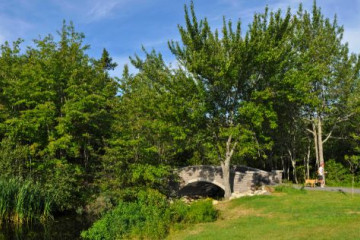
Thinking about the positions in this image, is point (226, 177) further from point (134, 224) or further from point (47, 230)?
point (47, 230)

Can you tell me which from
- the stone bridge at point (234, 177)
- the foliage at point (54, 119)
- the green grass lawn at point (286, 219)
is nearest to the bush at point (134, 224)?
the green grass lawn at point (286, 219)

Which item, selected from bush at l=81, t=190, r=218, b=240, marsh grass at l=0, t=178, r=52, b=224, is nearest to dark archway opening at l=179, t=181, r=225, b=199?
marsh grass at l=0, t=178, r=52, b=224

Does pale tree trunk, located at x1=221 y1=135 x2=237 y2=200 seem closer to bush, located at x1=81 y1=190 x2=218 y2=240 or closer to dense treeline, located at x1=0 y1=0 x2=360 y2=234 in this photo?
dense treeline, located at x1=0 y1=0 x2=360 y2=234

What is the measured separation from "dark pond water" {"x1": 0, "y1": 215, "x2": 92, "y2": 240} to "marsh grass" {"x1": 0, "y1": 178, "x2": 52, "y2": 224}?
19.8 inches

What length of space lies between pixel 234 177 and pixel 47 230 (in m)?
13.8

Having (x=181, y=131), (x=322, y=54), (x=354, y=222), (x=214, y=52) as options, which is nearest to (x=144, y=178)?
(x=181, y=131)

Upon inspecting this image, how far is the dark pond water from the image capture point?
16625 millimetres

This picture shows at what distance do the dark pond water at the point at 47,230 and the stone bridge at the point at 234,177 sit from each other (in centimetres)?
889

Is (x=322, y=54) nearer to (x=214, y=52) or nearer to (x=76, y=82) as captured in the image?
(x=214, y=52)

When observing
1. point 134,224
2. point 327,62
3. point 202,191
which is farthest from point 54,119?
point 327,62

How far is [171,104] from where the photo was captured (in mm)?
22797

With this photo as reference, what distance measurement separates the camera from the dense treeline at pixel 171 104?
72.2ft

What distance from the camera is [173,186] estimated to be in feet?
87.1

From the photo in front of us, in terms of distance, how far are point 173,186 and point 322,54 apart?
51.7ft
